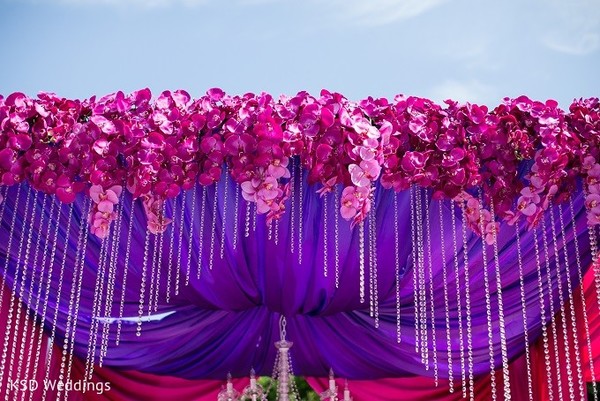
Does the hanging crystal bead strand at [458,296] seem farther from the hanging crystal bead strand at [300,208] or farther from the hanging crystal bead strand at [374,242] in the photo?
the hanging crystal bead strand at [300,208]

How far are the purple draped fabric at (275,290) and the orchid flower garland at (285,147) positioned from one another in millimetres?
208

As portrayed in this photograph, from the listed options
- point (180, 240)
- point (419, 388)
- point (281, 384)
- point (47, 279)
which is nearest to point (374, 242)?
point (180, 240)

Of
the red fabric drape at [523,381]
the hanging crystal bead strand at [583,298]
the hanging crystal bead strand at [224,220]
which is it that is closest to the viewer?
the hanging crystal bead strand at [224,220]

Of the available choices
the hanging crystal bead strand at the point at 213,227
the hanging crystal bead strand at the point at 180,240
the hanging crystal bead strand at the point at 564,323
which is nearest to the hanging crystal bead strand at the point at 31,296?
the hanging crystal bead strand at the point at 180,240

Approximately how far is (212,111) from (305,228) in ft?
2.04

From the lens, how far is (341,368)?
349 centimetres

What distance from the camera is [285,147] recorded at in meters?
2.41

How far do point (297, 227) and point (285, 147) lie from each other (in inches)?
16.7

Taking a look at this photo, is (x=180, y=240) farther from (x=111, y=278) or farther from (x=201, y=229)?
(x=111, y=278)

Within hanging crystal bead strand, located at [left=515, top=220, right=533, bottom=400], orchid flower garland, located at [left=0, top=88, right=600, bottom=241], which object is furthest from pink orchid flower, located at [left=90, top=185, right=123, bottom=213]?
hanging crystal bead strand, located at [left=515, top=220, right=533, bottom=400]

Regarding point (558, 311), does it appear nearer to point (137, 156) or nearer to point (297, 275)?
point (297, 275)

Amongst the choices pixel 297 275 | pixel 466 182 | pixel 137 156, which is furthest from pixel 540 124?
pixel 137 156

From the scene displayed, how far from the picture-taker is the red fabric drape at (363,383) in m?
3.04

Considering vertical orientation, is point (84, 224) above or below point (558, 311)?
above
